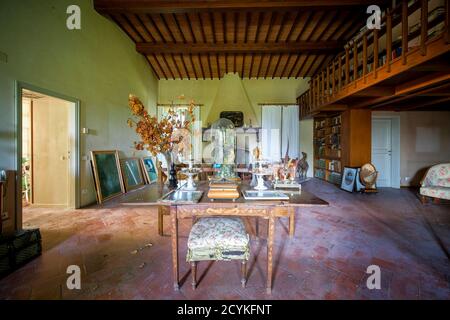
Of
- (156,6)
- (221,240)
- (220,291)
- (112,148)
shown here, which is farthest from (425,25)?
(112,148)

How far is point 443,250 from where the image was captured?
88.9 inches

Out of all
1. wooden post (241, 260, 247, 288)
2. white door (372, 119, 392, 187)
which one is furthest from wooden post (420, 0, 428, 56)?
white door (372, 119, 392, 187)

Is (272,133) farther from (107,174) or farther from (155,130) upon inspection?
(155,130)

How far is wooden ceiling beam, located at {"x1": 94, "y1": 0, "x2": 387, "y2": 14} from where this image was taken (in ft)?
14.4

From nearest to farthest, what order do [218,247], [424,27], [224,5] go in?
[218,247], [424,27], [224,5]

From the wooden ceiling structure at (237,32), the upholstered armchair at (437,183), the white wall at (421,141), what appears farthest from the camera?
the white wall at (421,141)

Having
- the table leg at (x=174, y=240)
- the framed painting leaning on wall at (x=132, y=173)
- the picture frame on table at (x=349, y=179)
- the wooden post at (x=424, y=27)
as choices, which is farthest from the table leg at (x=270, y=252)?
the picture frame on table at (x=349, y=179)

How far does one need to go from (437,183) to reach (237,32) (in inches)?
234

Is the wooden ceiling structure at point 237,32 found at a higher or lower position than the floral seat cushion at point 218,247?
higher

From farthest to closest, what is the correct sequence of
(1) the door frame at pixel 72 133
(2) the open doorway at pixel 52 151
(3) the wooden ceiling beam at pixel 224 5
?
(3) the wooden ceiling beam at pixel 224 5
(2) the open doorway at pixel 52 151
(1) the door frame at pixel 72 133

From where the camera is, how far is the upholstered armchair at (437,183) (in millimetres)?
3894

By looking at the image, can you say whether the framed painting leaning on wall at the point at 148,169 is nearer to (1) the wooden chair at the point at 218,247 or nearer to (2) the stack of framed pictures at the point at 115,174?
(2) the stack of framed pictures at the point at 115,174

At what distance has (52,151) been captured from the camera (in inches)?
147

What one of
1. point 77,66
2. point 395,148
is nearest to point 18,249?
point 77,66
